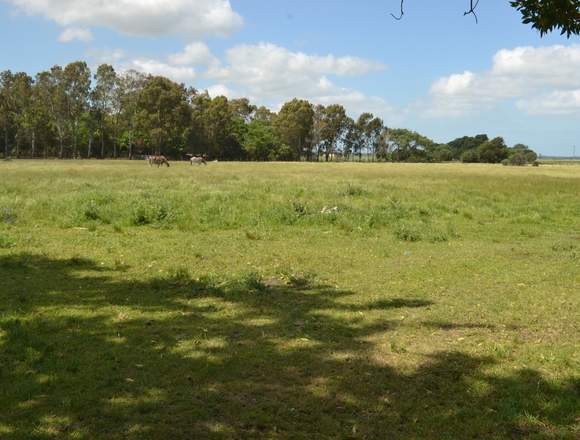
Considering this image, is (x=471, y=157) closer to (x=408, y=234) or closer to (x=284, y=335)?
(x=408, y=234)

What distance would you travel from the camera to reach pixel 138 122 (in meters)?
102

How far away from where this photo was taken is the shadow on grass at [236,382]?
532 centimetres

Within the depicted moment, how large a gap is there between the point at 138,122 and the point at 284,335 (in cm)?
10048

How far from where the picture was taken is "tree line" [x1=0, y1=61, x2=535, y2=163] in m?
100

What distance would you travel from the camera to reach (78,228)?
19125 millimetres

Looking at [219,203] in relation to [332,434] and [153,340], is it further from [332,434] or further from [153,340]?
[332,434]

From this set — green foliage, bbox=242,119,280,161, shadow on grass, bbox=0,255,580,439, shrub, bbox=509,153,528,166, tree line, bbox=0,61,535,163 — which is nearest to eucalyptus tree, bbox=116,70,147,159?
tree line, bbox=0,61,535,163

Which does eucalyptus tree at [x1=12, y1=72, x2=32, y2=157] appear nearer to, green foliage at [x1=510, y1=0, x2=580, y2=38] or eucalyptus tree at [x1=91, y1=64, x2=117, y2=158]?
eucalyptus tree at [x1=91, y1=64, x2=117, y2=158]

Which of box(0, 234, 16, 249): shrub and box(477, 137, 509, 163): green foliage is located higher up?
box(477, 137, 509, 163): green foliage

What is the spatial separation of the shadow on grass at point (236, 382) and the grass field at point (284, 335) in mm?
25

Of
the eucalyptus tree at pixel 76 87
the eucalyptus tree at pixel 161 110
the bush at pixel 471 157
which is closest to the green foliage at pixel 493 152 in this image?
the bush at pixel 471 157

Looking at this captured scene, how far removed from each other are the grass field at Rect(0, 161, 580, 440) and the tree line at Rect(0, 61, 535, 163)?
88.5 m

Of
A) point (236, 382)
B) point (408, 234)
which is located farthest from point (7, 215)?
point (236, 382)

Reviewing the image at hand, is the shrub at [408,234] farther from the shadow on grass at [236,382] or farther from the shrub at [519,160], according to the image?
the shrub at [519,160]
